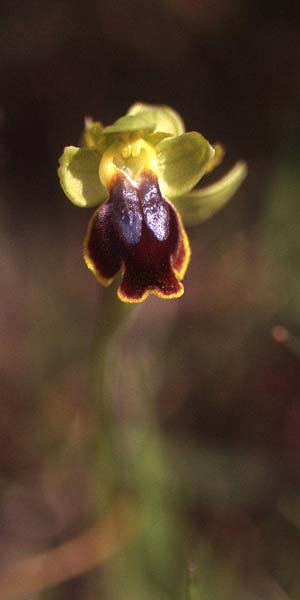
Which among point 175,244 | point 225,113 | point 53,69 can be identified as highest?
point 53,69

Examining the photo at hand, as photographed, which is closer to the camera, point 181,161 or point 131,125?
point 131,125

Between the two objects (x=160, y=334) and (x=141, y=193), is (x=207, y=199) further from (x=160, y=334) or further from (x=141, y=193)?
(x=160, y=334)

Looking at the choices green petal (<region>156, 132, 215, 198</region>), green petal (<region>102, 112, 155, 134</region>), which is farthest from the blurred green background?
green petal (<region>102, 112, 155, 134</region>)

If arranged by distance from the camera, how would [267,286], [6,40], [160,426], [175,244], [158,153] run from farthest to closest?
[6,40] → [267,286] → [160,426] → [158,153] → [175,244]

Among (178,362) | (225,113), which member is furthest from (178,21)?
(178,362)

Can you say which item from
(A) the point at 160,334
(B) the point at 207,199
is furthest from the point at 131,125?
(A) the point at 160,334

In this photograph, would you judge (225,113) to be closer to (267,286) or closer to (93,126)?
(267,286)

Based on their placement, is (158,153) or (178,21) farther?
(178,21)
